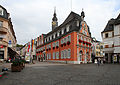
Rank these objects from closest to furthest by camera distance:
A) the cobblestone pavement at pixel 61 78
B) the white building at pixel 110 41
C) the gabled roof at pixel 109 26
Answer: the cobblestone pavement at pixel 61 78 < the white building at pixel 110 41 < the gabled roof at pixel 109 26

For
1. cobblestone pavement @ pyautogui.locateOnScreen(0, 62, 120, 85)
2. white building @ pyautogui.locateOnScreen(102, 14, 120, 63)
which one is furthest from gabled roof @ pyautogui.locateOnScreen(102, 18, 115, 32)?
cobblestone pavement @ pyautogui.locateOnScreen(0, 62, 120, 85)

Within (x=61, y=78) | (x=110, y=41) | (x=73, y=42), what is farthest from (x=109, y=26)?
(x=61, y=78)

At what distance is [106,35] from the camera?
37875 mm

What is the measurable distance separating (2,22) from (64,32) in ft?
57.1

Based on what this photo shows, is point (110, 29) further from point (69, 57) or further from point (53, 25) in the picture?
point (53, 25)

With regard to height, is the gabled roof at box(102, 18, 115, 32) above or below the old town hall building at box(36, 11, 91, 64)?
above

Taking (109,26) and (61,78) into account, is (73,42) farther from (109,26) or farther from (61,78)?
(61,78)

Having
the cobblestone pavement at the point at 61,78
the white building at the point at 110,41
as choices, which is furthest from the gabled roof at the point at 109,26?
the cobblestone pavement at the point at 61,78

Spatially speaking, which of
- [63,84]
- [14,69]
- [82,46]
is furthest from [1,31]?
[63,84]

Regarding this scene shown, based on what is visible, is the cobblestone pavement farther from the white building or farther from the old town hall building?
the white building

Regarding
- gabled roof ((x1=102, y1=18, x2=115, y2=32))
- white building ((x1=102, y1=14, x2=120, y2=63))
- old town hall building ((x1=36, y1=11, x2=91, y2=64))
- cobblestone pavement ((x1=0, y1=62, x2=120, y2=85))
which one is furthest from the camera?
gabled roof ((x1=102, y1=18, x2=115, y2=32))

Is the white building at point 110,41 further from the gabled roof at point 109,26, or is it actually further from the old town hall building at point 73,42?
→ the old town hall building at point 73,42

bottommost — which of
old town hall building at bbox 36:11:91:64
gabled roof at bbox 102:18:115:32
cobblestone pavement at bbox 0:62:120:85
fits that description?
cobblestone pavement at bbox 0:62:120:85

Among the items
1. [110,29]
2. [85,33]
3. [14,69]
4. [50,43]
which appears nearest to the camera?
[14,69]
